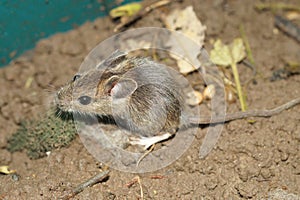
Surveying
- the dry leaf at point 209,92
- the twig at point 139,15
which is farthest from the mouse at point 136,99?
the twig at point 139,15

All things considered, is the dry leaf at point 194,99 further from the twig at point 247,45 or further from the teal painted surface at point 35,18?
the teal painted surface at point 35,18

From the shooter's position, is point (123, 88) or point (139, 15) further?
point (139, 15)

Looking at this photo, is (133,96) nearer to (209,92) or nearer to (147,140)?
(147,140)

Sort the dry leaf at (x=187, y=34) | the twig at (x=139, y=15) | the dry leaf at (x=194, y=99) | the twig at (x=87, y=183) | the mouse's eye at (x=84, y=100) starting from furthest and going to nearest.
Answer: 1. the twig at (x=139, y=15)
2. the dry leaf at (x=187, y=34)
3. the dry leaf at (x=194, y=99)
4. the mouse's eye at (x=84, y=100)
5. the twig at (x=87, y=183)

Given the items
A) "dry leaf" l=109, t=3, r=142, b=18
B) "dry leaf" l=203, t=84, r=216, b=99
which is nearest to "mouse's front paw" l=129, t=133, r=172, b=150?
"dry leaf" l=203, t=84, r=216, b=99

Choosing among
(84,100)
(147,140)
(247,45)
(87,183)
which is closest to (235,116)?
(147,140)

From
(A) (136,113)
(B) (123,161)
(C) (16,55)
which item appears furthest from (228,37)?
(C) (16,55)
